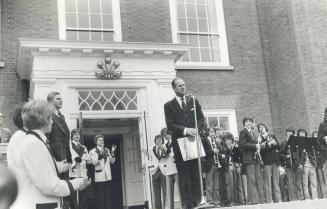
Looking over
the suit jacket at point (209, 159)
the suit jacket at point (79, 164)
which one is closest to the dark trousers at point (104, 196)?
the suit jacket at point (79, 164)

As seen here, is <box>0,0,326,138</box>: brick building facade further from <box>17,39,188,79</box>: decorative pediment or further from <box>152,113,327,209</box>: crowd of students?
<box>152,113,327,209</box>: crowd of students

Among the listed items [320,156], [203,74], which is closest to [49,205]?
[320,156]

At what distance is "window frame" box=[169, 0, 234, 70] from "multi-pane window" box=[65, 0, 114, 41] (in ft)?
6.21

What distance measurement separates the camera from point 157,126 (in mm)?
11117

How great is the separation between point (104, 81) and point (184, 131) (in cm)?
465

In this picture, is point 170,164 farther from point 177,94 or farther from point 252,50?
point 252,50

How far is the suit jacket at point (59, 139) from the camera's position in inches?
254

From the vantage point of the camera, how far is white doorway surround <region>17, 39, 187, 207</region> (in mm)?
10430

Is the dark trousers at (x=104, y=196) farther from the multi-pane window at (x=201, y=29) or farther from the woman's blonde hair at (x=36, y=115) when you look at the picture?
the woman's blonde hair at (x=36, y=115)

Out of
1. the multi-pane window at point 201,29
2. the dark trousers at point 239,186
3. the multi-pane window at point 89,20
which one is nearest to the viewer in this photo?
the dark trousers at point 239,186

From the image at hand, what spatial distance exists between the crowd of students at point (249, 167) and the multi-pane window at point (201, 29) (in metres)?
4.18

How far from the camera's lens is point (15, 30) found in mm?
12000

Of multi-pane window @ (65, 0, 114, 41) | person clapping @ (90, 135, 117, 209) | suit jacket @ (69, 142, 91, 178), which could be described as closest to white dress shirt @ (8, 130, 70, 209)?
suit jacket @ (69, 142, 91, 178)

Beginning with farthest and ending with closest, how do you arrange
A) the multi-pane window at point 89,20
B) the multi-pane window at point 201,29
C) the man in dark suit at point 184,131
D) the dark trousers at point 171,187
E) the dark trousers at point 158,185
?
the multi-pane window at point 201,29 < the multi-pane window at point 89,20 < the dark trousers at point 158,185 < the dark trousers at point 171,187 < the man in dark suit at point 184,131
